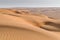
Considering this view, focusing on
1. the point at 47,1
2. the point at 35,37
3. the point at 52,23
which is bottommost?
the point at 35,37

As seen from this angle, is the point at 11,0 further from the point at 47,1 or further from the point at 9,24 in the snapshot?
the point at 9,24

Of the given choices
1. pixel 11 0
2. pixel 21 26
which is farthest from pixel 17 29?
pixel 11 0

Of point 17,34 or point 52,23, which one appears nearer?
point 17,34

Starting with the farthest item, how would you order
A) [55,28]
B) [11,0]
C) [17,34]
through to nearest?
[11,0] → [55,28] → [17,34]

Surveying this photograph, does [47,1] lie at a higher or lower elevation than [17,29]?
higher

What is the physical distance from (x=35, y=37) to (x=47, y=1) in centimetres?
183

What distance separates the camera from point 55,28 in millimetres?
903

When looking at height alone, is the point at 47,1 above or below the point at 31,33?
above

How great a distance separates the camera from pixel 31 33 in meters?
0.72

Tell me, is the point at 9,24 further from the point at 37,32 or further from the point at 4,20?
the point at 37,32

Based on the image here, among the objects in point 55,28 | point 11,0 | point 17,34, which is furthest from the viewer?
point 11,0

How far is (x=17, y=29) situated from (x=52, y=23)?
0.31 m

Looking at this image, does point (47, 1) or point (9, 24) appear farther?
point (47, 1)

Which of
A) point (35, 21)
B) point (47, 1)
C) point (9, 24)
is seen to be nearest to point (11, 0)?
point (47, 1)
